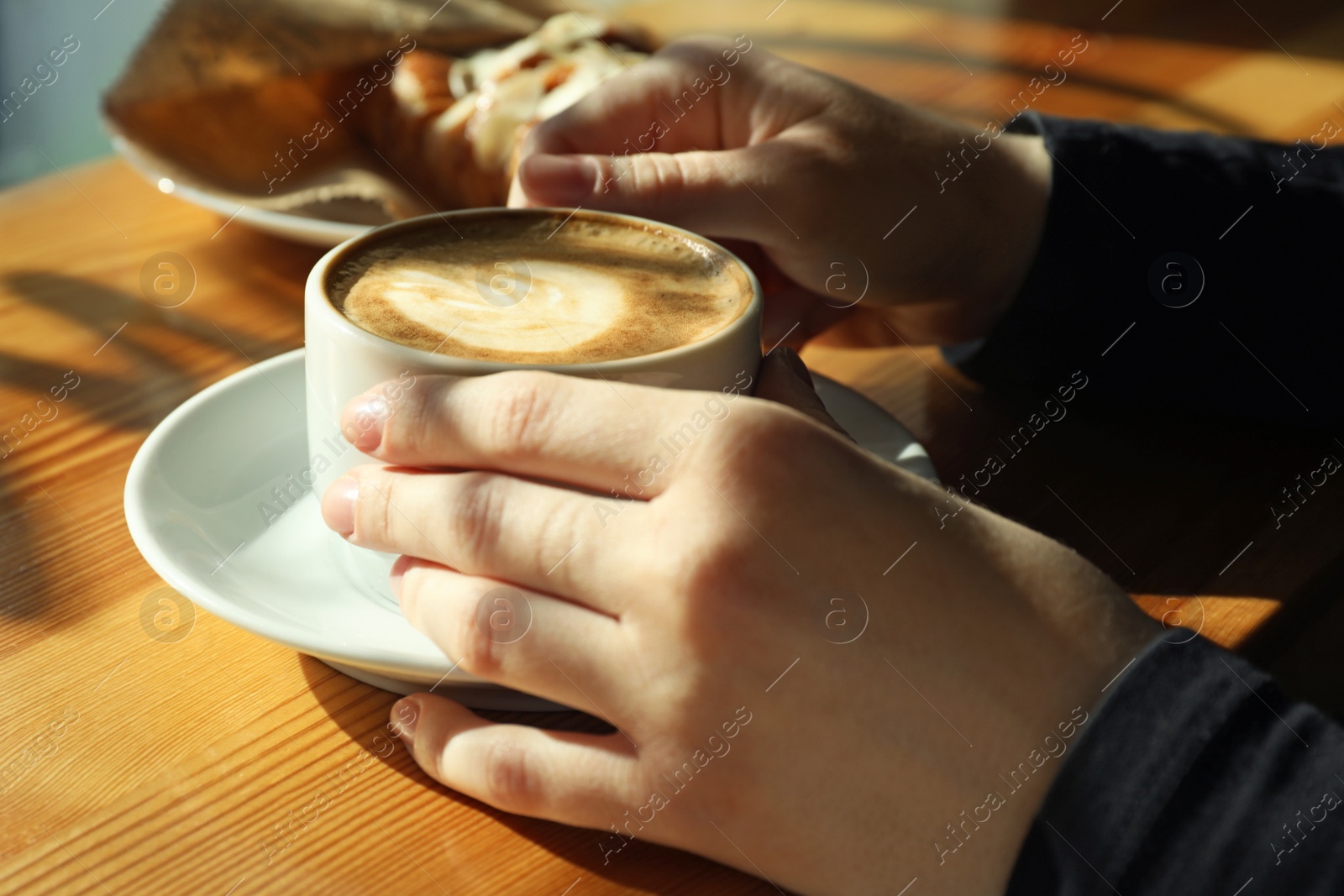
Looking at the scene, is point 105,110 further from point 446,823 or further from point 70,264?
point 446,823

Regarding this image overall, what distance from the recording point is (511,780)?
418 millimetres

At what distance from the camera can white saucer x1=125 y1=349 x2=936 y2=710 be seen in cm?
45

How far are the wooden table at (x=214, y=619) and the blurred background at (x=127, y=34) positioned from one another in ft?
1.21

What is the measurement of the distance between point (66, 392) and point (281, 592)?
337 millimetres

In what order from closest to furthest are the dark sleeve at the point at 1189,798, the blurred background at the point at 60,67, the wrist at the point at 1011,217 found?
1. the dark sleeve at the point at 1189,798
2. the wrist at the point at 1011,217
3. the blurred background at the point at 60,67

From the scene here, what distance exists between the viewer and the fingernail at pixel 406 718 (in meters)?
0.45

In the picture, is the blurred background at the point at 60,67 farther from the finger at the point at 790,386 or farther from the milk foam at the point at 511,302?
the finger at the point at 790,386

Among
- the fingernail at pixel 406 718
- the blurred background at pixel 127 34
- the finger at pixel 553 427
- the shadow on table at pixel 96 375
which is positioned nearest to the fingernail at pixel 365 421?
the finger at pixel 553 427

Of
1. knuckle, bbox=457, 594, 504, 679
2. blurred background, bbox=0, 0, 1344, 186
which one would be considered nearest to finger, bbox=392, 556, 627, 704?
knuckle, bbox=457, 594, 504, 679

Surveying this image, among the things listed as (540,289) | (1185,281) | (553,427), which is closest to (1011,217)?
(1185,281)

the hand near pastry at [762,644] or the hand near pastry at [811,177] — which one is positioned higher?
the hand near pastry at [811,177]

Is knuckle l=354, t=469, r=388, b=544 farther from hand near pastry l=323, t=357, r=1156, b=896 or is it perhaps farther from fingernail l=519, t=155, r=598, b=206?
fingernail l=519, t=155, r=598, b=206

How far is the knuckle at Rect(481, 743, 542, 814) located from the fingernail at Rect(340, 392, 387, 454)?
0.45 feet

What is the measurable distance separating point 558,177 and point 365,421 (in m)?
0.27
